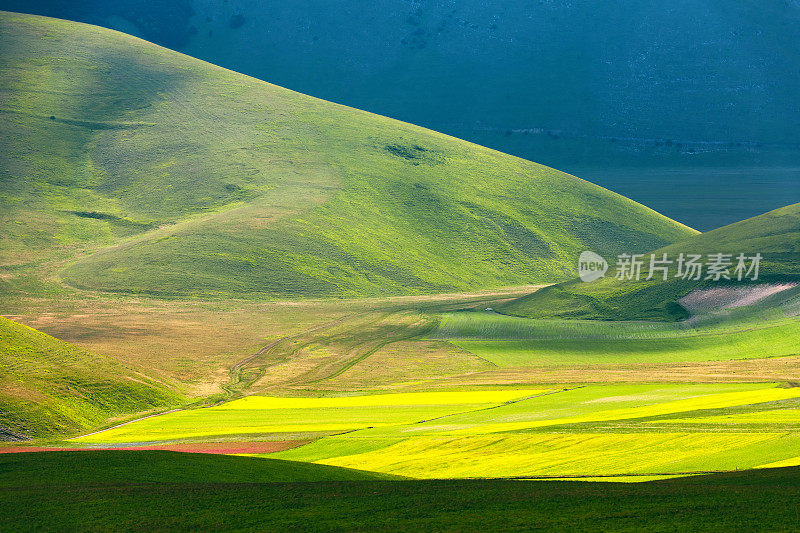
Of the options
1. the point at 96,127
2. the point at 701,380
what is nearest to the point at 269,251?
the point at 96,127

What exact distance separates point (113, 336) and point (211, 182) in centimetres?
6984

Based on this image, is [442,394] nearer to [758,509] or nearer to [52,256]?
[758,509]

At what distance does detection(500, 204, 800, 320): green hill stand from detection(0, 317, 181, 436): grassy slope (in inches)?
1792

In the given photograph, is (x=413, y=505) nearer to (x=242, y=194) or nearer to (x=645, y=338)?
(x=645, y=338)

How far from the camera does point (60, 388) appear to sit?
4706 cm

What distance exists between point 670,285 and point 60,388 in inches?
2312

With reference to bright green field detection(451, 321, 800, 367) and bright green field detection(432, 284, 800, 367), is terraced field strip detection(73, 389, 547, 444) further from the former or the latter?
bright green field detection(432, 284, 800, 367)

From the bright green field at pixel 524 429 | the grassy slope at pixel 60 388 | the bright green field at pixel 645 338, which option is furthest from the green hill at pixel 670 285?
the grassy slope at pixel 60 388

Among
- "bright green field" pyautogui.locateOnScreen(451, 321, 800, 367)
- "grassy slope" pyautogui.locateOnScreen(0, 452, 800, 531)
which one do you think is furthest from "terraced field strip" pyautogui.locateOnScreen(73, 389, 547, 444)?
"grassy slope" pyautogui.locateOnScreen(0, 452, 800, 531)

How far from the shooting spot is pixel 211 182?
5595 inches

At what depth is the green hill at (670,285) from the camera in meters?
74.6

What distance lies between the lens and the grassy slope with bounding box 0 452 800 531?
20031 mm

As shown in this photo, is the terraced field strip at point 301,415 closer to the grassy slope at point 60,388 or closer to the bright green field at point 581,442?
the grassy slope at point 60,388

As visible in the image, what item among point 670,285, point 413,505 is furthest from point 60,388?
point 670,285
